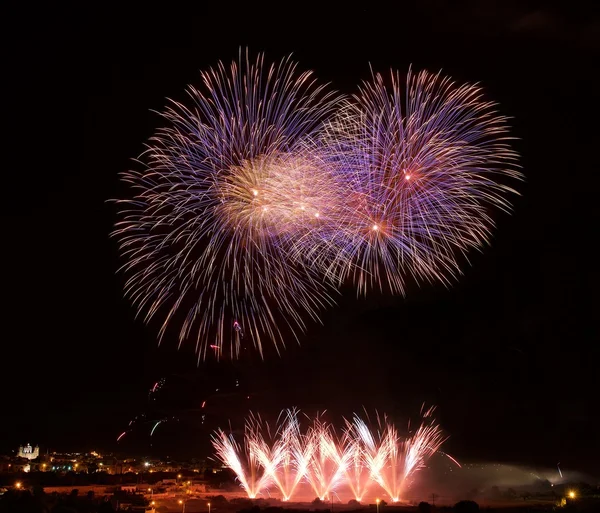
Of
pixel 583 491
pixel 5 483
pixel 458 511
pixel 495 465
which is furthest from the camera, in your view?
pixel 495 465

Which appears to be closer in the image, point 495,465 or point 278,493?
point 278,493

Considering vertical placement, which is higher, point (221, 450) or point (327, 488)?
point (221, 450)

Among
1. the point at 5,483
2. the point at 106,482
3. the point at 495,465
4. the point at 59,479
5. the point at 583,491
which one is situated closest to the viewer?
the point at 583,491

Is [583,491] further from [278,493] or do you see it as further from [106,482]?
[106,482]

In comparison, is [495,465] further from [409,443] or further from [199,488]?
[199,488]

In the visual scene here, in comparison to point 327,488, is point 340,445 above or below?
above

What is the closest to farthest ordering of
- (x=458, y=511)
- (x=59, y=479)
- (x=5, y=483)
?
1. (x=458, y=511)
2. (x=5, y=483)
3. (x=59, y=479)

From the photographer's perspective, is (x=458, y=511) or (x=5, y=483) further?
(x=5, y=483)

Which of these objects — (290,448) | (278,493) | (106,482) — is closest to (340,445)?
(290,448)

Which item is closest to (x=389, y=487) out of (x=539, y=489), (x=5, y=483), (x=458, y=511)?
(x=539, y=489)
